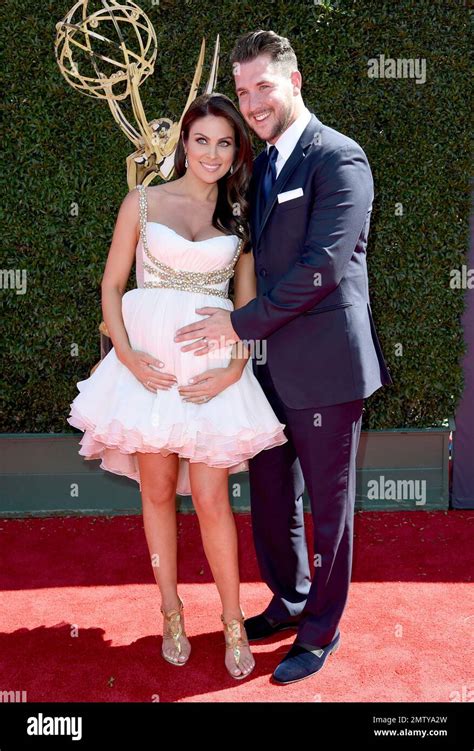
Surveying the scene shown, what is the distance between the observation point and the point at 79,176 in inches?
165

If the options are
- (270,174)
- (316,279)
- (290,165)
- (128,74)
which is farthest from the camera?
(128,74)

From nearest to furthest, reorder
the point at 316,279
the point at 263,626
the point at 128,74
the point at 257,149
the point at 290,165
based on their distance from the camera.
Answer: the point at 316,279
the point at 290,165
the point at 263,626
the point at 128,74
the point at 257,149

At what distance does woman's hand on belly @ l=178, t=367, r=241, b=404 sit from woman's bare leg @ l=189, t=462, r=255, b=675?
0.22m

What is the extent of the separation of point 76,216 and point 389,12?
2.03 m

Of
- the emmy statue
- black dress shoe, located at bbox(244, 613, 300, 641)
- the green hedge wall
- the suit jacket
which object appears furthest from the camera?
the green hedge wall

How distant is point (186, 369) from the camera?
2377 millimetres

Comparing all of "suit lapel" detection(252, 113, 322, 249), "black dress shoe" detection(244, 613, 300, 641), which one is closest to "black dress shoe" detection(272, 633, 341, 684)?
"black dress shoe" detection(244, 613, 300, 641)

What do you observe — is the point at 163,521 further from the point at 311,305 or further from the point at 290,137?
the point at 290,137

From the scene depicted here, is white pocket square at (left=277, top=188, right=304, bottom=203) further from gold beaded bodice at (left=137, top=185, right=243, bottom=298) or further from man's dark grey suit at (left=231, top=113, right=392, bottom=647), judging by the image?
gold beaded bodice at (left=137, top=185, right=243, bottom=298)

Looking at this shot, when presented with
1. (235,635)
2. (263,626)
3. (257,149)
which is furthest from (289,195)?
(257,149)

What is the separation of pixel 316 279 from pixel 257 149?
2.13m

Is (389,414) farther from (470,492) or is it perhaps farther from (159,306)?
(159,306)

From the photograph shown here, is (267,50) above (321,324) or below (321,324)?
above

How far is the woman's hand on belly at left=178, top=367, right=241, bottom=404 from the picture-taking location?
2.34m
